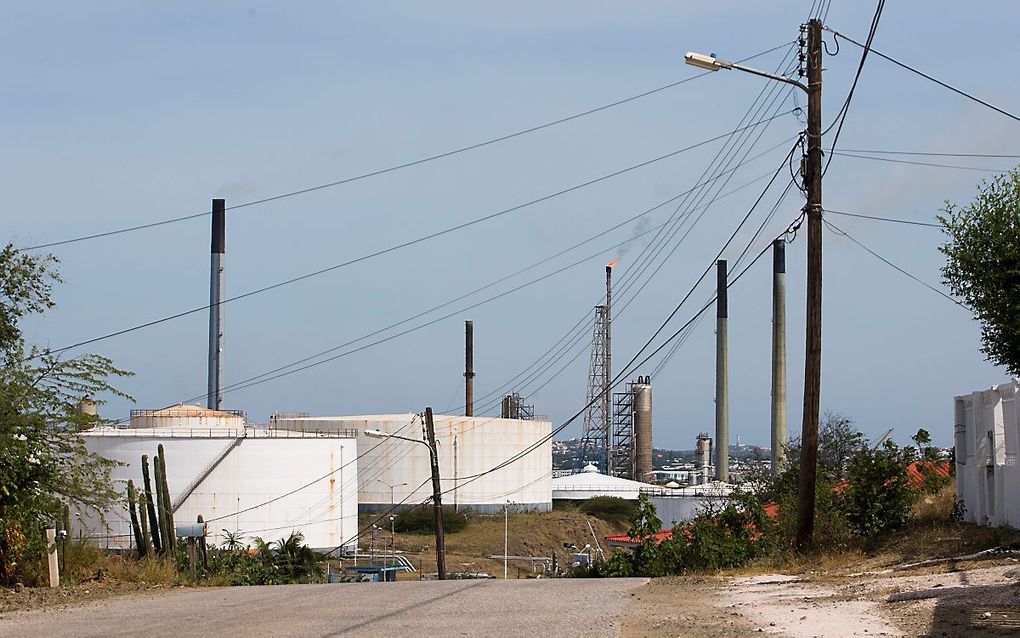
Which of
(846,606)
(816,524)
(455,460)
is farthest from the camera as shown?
(455,460)

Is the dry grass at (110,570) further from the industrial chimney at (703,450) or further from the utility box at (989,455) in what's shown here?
the industrial chimney at (703,450)

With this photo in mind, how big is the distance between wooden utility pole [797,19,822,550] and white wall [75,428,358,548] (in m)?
41.0

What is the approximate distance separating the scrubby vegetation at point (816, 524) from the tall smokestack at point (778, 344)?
42.8 metres

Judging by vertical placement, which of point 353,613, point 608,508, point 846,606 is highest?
point 846,606

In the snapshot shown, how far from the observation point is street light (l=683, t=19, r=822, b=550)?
22375 mm

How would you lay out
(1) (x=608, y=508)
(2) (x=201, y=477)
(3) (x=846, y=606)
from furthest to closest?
(1) (x=608, y=508) → (2) (x=201, y=477) → (3) (x=846, y=606)

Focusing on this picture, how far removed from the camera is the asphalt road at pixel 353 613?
44.1 feet

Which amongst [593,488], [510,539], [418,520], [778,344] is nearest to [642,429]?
[593,488]

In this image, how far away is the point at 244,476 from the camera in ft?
198

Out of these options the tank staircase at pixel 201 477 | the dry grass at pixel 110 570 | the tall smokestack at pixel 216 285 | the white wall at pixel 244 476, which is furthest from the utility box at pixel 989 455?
the tall smokestack at pixel 216 285

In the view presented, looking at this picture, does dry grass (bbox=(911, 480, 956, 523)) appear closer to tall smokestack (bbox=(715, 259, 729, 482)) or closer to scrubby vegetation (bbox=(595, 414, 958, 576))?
scrubby vegetation (bbox=(595, 414, 958, 576))

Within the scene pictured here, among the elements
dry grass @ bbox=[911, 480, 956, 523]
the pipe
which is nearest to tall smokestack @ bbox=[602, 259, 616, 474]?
the pipe

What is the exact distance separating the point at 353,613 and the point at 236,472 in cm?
4678

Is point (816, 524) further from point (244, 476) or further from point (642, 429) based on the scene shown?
point (642, 429)
